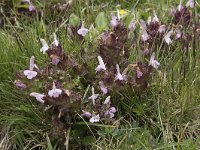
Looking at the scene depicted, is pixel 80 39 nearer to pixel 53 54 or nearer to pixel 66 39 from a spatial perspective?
pixel 66 39

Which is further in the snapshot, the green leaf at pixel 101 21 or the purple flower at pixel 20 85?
the green leaf at pixel 101 21

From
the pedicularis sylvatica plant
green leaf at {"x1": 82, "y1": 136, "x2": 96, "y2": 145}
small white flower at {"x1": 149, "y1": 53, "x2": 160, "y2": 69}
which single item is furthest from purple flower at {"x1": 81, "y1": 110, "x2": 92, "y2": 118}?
small white flower at {"x1": 149, "y1": 53, "x2": 160, "y2": 69}

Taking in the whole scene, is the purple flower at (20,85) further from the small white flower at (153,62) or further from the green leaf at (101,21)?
the green leaf at (101,21)

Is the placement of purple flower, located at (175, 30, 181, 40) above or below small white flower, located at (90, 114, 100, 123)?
above

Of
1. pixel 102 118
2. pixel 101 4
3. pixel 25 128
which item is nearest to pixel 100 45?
pixel 102 118

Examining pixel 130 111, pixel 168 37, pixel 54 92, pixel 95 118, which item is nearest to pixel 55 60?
pixel 54 92

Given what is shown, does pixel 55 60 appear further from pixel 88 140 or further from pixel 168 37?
pixel 168 37

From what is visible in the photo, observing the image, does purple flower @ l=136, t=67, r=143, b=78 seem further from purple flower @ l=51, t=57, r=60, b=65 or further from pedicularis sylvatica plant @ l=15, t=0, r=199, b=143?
purple flower @ l=51, t=57, r=60, b=65

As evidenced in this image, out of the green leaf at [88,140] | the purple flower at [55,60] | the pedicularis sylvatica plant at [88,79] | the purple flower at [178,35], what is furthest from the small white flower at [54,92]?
the purple flower at [178,35]
